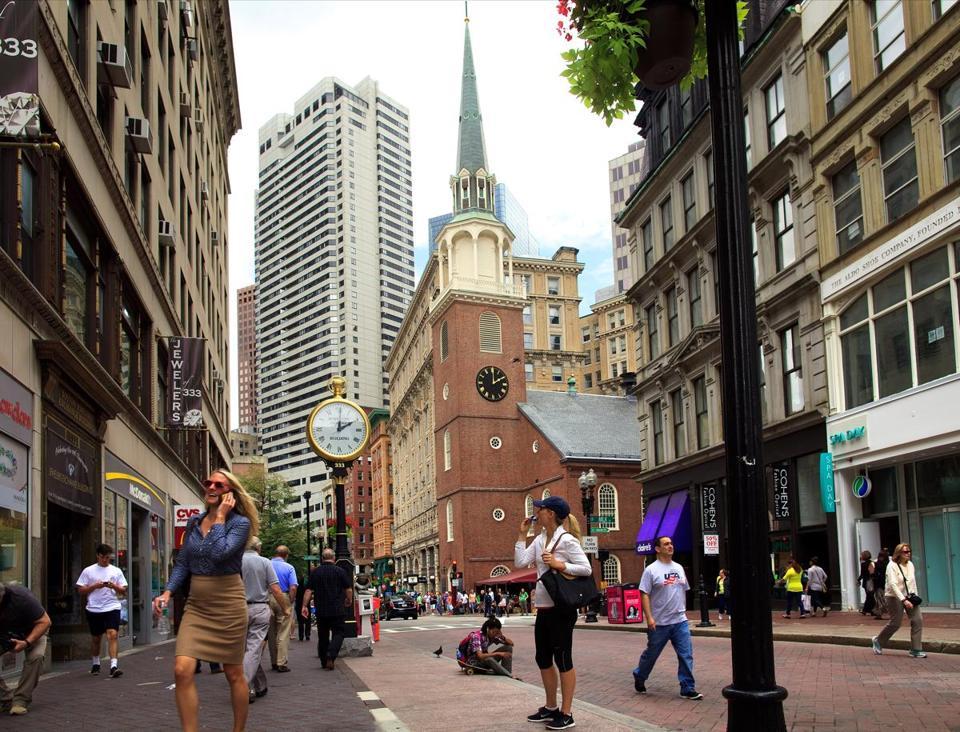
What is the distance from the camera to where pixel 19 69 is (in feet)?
36.8

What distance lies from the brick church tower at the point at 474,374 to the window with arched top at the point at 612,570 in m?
8.97

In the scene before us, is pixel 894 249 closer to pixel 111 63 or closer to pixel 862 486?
pixel 862 486

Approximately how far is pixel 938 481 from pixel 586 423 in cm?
4901

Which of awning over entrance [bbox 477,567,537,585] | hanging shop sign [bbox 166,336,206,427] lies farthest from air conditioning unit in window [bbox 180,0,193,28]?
awning over entrance [bbox 477,567,537,585]

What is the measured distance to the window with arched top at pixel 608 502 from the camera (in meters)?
63.2

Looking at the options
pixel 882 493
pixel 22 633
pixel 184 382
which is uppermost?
pixel 184 382

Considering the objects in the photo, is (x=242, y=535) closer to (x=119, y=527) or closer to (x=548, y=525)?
(x=548, y=525)

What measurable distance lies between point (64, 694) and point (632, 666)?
7764 mm

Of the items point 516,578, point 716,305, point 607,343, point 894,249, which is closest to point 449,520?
point 516,578

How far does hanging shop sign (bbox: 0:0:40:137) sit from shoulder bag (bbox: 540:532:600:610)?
7.44 metres

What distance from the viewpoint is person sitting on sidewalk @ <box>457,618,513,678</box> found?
40.8 feet

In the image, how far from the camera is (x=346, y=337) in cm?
18800

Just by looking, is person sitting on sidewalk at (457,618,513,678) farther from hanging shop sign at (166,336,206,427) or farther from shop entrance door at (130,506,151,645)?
hanging shop sign at (166,336,206,427)

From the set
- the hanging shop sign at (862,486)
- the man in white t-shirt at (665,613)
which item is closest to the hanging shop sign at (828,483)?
the hanging shop sign at (862,486)
